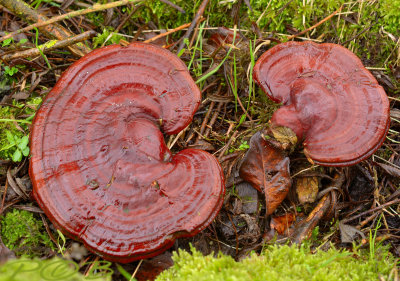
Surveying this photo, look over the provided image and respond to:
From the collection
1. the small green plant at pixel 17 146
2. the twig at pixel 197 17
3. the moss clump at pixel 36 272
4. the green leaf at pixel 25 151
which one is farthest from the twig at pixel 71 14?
the moss clump at pixel 36 272

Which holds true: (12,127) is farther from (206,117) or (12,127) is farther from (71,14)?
(206,117)

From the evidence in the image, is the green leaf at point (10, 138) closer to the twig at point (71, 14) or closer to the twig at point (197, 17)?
the twig at point (71, 14)

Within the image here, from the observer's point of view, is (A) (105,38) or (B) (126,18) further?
(B) (126,18)

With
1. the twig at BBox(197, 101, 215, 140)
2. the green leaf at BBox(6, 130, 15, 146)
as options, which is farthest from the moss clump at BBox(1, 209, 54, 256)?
the twig at BBox(197, 101, 215, 140)

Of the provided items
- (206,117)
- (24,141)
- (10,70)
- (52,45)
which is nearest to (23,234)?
(24,141)

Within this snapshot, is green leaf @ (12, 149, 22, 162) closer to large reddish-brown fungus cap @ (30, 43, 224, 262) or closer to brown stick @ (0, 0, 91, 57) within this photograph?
large reddish-brown fungus cap @ (30, 43, 224, 262)

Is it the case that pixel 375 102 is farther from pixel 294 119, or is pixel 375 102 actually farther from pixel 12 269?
pixel 12 269
